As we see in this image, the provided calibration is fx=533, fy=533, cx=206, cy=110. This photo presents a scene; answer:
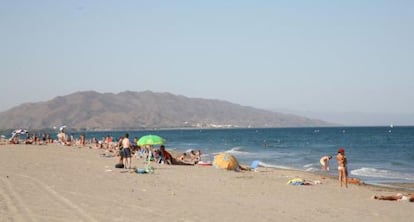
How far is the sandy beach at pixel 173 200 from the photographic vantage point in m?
9.83

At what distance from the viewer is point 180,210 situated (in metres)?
10.5

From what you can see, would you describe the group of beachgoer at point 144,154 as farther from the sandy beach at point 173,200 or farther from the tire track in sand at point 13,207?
the tire track in sand at point 13,207

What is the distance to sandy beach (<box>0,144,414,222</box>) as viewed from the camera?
983cm

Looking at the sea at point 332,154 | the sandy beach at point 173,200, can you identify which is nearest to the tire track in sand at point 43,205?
the sandy beach at point 173,200

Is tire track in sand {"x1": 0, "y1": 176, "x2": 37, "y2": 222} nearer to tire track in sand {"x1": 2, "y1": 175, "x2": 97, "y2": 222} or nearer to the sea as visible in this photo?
tire track in sand {"x1": 2, "y1": 175, "x2": 97, "y2": 222}

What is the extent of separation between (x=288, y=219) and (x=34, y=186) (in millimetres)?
6747

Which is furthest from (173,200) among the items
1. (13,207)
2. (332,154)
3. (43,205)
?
(332,154)

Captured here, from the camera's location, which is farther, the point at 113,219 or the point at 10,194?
the point at 10,194

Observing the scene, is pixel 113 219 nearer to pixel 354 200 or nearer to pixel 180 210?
pixel 180 210

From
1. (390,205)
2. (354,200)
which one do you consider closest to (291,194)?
(354,200)

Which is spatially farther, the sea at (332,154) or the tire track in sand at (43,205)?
the sea at (332,154)

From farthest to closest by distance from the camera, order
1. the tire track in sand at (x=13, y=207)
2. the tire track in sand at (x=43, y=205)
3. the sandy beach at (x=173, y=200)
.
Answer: the sandy beach at (x=173, y=200)
the tire track in sand at (x=43, y=205)
the tire track in sand at (x=13, y=207)

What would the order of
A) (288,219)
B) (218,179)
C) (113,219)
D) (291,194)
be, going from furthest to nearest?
(218,179), (291,194), (288,219), (113,219)

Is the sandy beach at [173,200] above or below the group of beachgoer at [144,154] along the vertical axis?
below
